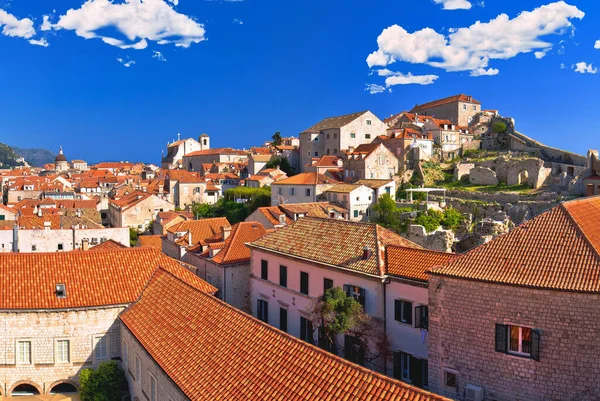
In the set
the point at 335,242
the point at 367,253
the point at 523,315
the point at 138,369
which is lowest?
the point at 138,369

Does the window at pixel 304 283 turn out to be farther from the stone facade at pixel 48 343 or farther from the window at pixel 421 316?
the stone facade at pixel 48 343

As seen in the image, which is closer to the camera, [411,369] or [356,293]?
[411,369]

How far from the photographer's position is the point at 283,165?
7538 cm

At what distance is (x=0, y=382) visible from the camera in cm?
2048

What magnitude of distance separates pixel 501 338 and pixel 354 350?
6745mm

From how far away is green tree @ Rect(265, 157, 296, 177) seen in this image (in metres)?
74.6

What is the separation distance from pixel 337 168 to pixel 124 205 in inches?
1067

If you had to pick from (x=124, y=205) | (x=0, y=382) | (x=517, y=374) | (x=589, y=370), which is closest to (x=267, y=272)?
(x=0, y=382)

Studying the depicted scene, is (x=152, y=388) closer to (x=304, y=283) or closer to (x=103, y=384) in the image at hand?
(x=103, y=384)

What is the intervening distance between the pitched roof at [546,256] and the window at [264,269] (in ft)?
39.8

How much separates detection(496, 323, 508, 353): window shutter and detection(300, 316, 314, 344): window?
9389 millimetres

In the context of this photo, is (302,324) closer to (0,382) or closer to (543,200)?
(0,382)

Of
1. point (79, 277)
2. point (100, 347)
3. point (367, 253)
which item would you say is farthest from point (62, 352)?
point (367, 253)

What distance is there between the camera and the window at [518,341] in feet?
44.5
